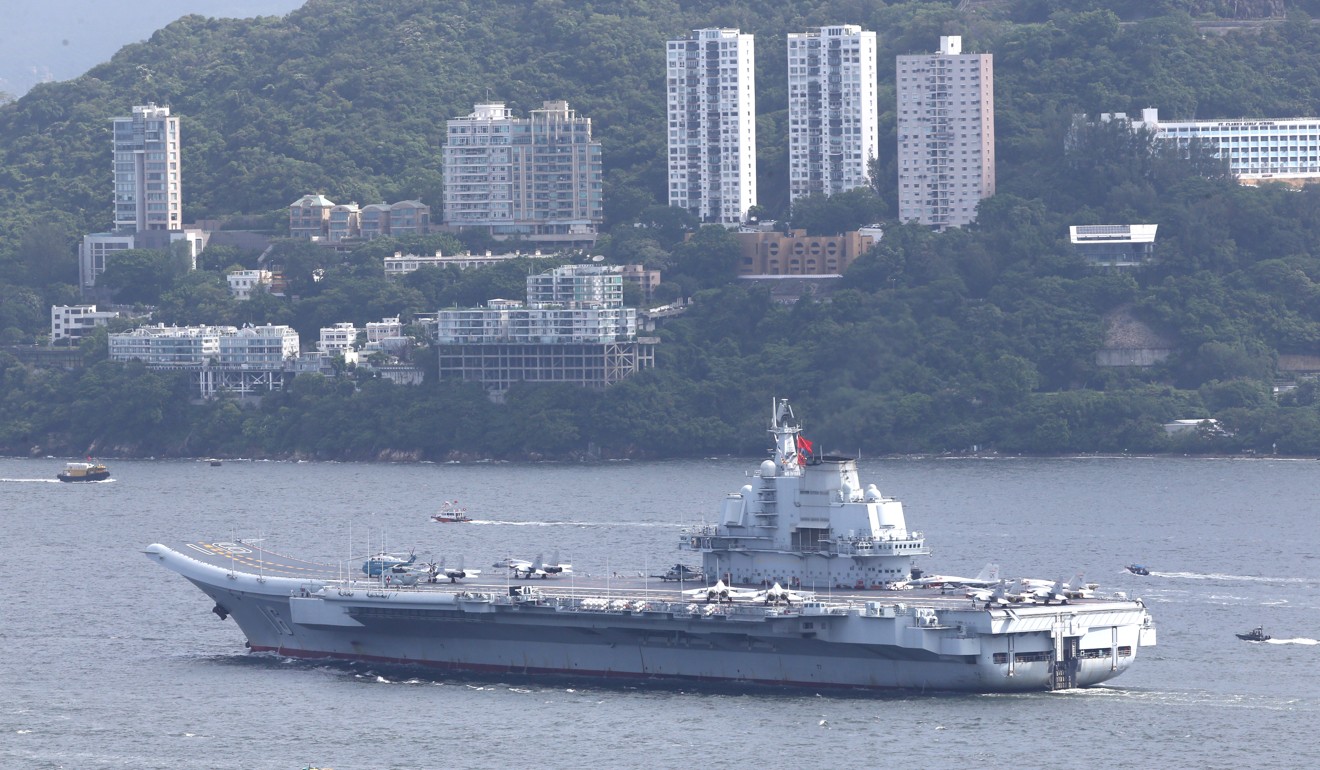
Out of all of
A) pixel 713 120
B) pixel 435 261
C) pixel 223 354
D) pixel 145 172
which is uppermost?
pixel 713 120

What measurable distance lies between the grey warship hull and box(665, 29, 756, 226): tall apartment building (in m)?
80.8

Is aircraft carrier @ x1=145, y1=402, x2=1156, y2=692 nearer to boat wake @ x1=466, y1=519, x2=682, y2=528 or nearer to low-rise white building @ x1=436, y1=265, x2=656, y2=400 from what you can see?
boat wake @ x1=466, y1=519, x2=682, y2=528

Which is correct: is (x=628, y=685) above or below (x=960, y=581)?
below

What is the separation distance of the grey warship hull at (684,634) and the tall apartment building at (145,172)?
3484 inches

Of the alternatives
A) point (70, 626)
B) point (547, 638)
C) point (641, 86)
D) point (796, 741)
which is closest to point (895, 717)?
point (796, 741)

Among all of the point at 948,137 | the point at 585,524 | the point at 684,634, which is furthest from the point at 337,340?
the point at 684,634

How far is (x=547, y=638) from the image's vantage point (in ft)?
201

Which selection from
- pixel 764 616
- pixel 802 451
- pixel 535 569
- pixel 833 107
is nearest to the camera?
pixel 764 616

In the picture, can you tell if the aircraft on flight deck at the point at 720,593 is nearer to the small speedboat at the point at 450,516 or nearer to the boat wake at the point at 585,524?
the boat wake at the point at 585,524

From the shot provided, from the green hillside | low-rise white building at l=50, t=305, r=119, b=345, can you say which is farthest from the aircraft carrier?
low-rise white building at l=50, t=305, r=119, b=345

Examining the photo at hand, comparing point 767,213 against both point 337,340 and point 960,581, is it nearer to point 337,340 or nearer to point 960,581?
point 337,340

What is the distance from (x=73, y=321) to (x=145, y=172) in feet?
43.4

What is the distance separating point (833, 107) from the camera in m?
143

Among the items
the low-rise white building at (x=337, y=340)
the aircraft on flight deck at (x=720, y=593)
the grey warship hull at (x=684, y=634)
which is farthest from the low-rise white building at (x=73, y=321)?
the aircraft on flight deck at (x=720, y=593)
